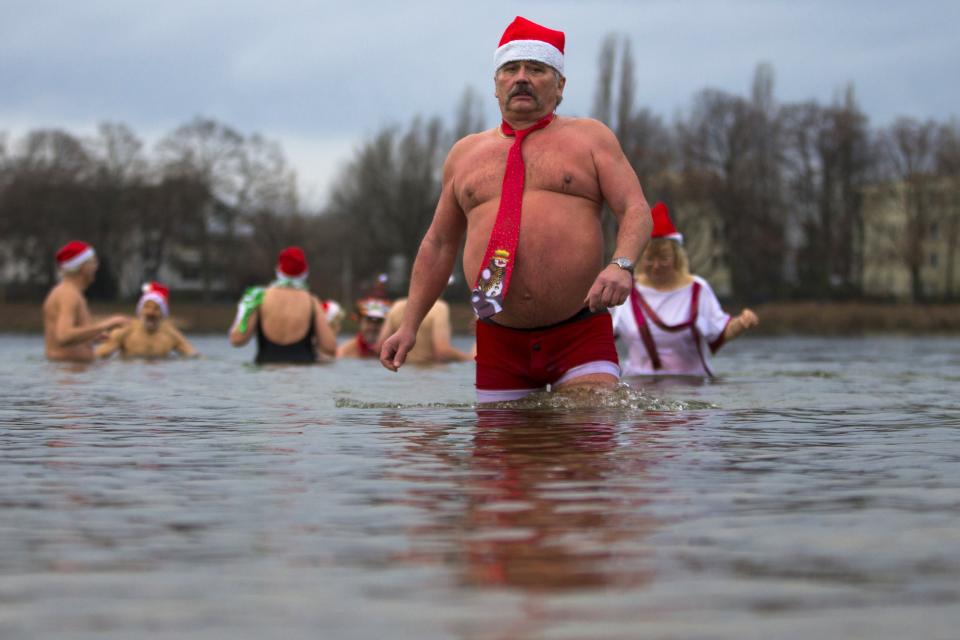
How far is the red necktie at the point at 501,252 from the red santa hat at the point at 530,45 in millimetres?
476

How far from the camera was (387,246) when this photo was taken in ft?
299

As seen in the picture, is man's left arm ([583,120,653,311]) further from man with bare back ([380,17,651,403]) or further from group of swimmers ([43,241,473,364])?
group of swimmers ([43,241,473,364])

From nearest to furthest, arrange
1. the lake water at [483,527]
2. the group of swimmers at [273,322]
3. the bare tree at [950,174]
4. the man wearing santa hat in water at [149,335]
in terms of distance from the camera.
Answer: the lake water at [483,527], the group of swimmers at [273,322], the man wearing santa hat in water at [149,335], the bare tree at [950,174]

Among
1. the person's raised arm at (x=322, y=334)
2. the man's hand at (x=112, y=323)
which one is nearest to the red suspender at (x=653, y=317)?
the person's raised arm at (x=322, y=334)

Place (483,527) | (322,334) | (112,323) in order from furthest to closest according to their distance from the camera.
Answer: (322,334) → (112,323) → (483,527)

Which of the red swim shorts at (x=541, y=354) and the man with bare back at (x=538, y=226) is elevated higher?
the man with bare back at (x=538, y=226)

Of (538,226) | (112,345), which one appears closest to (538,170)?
(538,226)

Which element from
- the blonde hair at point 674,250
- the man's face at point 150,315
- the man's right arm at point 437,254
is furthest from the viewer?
the man's face at point 150,315

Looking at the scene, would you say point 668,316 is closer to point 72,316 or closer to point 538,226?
point 538,226

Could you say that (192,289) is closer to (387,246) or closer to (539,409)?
(387,246)

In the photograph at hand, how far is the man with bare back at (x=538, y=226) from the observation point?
6.54 meters

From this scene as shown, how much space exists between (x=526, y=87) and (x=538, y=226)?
1.98 ft

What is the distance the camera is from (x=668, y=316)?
1053cm

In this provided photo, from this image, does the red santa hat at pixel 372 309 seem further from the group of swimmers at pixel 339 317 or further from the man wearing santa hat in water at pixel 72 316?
the man wearing santa hat in water at pixel 72 316
